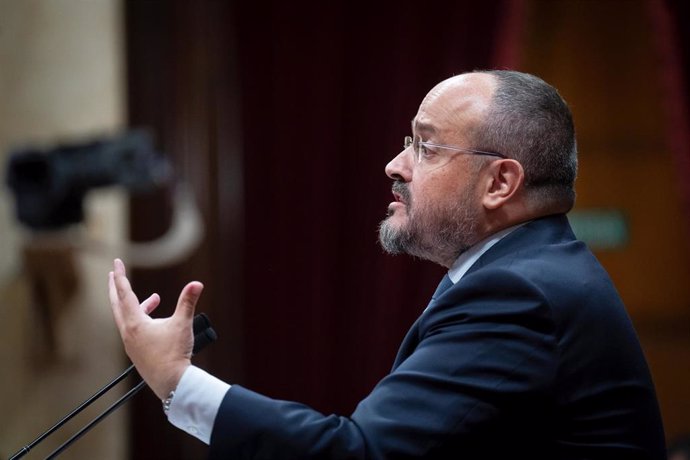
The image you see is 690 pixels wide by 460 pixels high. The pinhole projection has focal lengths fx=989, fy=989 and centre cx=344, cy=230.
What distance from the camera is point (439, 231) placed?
1.59m

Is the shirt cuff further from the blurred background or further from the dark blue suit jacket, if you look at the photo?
the blurred background

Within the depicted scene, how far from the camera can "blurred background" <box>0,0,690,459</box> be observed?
11.5ft

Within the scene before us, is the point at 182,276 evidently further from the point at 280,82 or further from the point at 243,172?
the point at 280,82

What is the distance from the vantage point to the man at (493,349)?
1297 millimetres

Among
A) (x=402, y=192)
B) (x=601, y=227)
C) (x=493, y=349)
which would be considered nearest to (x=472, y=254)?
(x=402, y=192)

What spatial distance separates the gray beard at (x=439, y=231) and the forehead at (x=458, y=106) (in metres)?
0.11

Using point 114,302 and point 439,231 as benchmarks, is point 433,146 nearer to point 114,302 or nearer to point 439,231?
point 439,231

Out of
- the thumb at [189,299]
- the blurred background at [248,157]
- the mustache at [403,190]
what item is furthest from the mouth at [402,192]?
the blurred background at [248,157]

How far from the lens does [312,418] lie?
1.30 m

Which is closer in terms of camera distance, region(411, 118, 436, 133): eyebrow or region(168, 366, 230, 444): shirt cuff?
region(168, 366, 230, 444): shirt cuff

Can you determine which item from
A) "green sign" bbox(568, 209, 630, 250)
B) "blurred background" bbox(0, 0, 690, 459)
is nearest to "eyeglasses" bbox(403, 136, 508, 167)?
"blurred background" bbox(0, 0, 690, 459)

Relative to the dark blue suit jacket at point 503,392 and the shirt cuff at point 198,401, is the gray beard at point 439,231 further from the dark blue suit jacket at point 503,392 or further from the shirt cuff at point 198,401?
the shirt cuff at point 198,401

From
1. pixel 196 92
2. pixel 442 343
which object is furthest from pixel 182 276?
pixel 442 343

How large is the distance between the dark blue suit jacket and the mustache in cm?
23
